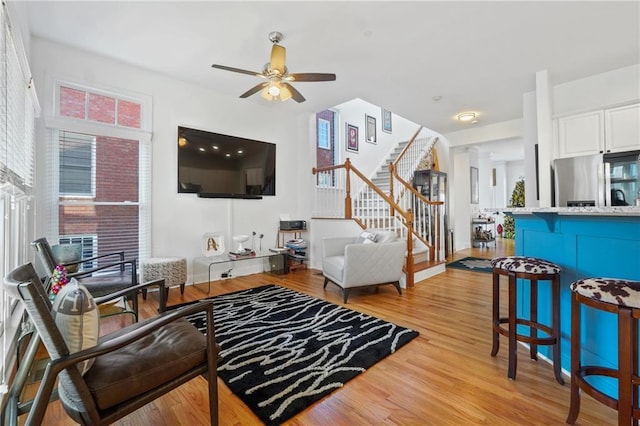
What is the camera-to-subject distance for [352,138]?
23.1ft

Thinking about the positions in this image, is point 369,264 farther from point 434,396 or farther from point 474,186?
point 474,186

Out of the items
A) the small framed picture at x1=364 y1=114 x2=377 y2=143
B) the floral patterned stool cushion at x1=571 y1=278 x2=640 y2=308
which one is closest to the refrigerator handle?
the floral patterned stool cushion at x1=571 y1=278 x2=640 y2=308

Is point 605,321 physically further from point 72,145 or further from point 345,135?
point 345,135

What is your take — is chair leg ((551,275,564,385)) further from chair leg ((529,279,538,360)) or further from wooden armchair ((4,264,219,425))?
wooden armchair ((4,264,219,425))

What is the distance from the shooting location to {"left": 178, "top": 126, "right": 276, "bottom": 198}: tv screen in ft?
13.0

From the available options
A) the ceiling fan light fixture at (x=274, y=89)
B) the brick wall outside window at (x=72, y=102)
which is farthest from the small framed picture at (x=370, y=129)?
the brick wall outside window at (x=72, y=102)

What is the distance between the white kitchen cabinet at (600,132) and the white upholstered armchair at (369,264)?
2876 mm

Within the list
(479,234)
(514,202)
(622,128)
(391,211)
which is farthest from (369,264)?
(514,202)

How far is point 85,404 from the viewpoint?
3.16 ft

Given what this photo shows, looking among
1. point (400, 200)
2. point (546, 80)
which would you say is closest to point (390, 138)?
point (400, 200)

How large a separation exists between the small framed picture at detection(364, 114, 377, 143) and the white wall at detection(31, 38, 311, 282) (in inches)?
107

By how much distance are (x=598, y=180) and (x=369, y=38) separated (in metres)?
3.54

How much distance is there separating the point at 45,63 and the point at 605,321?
5335mm

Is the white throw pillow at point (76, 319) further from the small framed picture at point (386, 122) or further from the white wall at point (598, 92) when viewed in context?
the small framed picture at point (386, 122)
